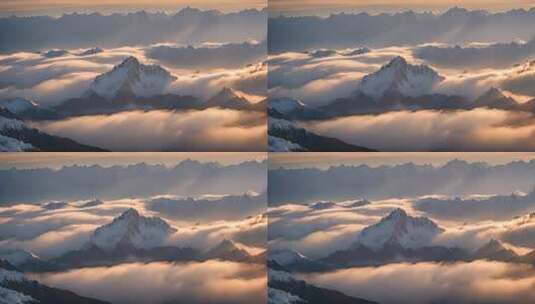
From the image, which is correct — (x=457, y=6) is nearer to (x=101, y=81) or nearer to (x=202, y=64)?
(x=202, y=64)

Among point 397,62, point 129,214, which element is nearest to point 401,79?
point 397,62

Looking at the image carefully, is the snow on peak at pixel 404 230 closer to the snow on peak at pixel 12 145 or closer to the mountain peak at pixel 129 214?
the mountain peak at pixel 129 214

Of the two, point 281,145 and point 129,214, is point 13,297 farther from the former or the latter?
point 281,145

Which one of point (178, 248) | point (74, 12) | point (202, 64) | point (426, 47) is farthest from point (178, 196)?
point (426, 47)

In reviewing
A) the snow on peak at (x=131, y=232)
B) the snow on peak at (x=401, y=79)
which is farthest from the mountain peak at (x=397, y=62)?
the snow on peak at (x=131, y=232)

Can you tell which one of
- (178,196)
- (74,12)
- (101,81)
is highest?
(74,12)
